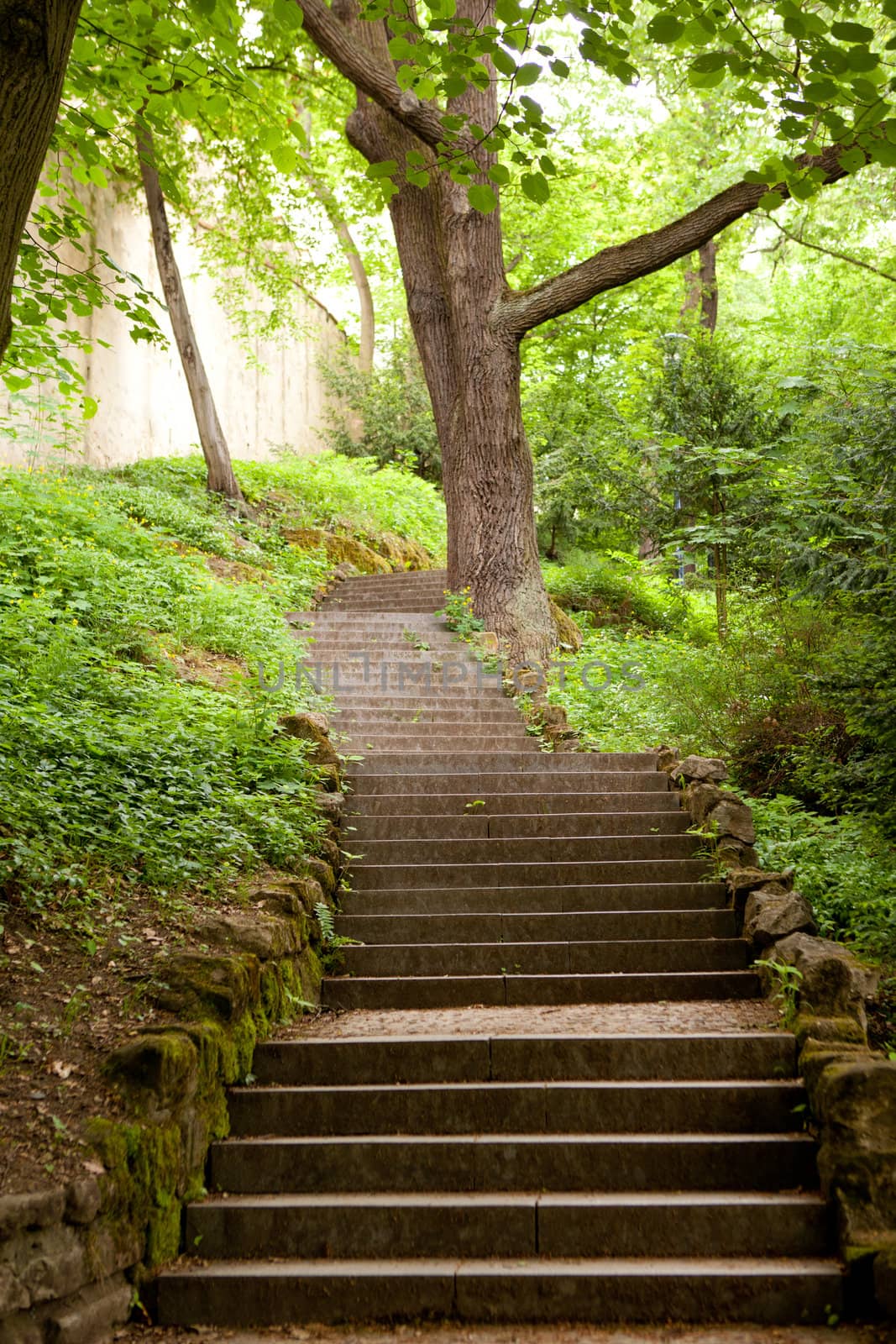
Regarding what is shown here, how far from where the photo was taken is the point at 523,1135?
4.30 meters

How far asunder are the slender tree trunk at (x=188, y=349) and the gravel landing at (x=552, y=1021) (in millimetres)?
12517

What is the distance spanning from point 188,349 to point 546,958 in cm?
1310

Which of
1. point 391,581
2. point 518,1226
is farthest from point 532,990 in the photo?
point 391,581

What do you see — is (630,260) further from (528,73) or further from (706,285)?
(706,285)

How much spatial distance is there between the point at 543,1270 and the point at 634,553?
51.0ft

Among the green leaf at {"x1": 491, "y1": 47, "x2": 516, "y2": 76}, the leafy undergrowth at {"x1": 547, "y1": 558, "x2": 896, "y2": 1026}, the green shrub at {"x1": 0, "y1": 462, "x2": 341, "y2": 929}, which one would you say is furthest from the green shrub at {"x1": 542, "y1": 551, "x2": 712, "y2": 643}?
the green leaf at {"x1": 491, "y1": 47, "x2": 516, "y2": 76}

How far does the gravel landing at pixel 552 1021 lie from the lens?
4781 millimetres

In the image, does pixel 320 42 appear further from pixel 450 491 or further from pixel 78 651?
pixel 78 651

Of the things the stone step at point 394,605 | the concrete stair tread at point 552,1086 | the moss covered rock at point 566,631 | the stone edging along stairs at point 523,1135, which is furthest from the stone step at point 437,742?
the concrete stair tread at point 552,1086

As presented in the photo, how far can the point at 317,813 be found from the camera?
21.9 feet

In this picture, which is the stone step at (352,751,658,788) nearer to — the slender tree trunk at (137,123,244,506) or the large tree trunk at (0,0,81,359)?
the large tree trunk at (0,0,81,359)

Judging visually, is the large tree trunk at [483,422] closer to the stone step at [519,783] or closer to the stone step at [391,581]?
the stone step at [391,581]

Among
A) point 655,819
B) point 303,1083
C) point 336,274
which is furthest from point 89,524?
point 336,274

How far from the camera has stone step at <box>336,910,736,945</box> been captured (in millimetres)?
5836
